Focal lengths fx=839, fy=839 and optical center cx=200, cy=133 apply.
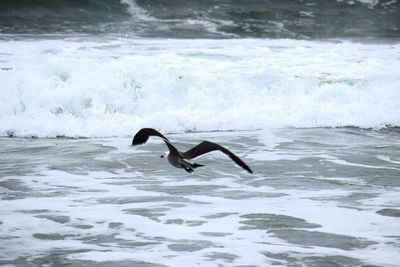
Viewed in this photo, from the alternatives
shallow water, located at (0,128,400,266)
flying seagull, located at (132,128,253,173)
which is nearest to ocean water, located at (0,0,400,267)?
shallow water, located at (0,128,400,266)

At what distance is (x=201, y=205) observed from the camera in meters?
7.30

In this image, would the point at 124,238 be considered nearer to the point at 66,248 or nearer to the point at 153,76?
the point at 66,248

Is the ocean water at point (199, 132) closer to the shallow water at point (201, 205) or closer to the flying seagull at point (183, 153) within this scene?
the shallow water at point (201, 205)

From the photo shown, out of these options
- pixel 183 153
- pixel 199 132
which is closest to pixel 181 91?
pixel 199 132

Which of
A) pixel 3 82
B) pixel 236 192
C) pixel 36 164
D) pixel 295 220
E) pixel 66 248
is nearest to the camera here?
pixel 66 248

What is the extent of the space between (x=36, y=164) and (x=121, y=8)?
13.6m

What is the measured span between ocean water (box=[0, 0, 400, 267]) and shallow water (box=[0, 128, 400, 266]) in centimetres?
2

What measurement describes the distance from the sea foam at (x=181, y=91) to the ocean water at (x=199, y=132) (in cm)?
3

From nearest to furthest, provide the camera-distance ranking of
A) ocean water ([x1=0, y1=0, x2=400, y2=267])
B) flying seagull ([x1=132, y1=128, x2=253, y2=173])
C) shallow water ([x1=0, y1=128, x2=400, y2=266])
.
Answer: shallow water ([x1=0, y1=128, x2=400, y2=266]), ocean water ([x1=0, y1=0, x2=400, y2=267]), flying seagull ([x1=132, y1=128, x2=253, y2=173])

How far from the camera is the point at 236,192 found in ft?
25.8

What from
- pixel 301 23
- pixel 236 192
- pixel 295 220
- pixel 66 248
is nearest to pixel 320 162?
pixel 236 192

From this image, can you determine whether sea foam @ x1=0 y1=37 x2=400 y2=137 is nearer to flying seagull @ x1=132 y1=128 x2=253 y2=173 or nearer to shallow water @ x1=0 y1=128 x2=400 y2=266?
shallow water @ x1=0 y1=128 x2=400 y2=266

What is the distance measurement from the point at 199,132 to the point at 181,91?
195 centimetres

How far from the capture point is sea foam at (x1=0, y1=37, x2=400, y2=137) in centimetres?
1236
